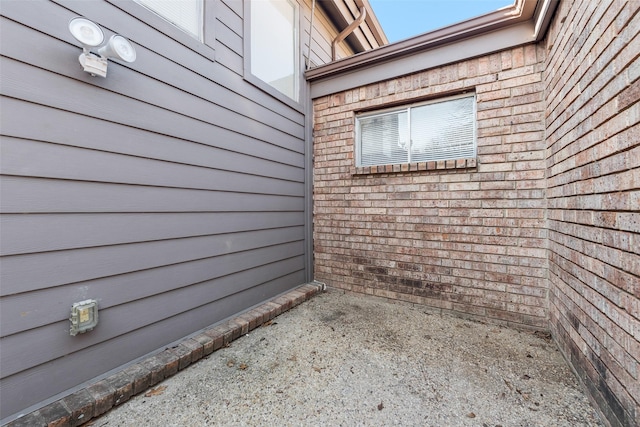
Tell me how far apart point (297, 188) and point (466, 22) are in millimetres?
2482

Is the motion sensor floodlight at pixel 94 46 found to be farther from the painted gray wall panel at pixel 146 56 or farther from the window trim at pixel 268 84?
the window trim at pixel 268 84

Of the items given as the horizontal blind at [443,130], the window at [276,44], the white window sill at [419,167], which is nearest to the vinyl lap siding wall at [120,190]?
the window at [276,44]

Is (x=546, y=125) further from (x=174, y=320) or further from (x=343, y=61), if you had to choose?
(x=174, y=320)

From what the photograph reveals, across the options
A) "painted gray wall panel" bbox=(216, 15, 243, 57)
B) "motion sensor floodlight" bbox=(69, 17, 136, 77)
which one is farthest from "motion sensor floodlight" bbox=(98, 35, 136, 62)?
"painted gray wall panel" bbox=(216, 15, 243, 57)

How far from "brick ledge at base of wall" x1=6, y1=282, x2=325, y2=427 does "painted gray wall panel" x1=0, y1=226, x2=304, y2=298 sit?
64cm

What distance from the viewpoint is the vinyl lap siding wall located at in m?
1.36

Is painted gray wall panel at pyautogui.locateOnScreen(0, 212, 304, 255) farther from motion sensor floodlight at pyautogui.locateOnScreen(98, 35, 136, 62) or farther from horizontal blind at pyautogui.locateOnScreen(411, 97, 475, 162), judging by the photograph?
horizontal blind at pyautogui.locateOnScreen(411, 97, 475, 162)

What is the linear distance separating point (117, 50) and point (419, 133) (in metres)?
2.78

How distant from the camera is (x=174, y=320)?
6.75 feet

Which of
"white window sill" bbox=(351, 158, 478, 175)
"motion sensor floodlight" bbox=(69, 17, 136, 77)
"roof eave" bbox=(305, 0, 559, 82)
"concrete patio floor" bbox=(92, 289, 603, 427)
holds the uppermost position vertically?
"roof eave" bbox=(305, 0, 559, 82)

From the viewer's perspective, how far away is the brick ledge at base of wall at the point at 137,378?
136cm

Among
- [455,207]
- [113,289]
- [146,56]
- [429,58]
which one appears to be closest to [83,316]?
[113,289]

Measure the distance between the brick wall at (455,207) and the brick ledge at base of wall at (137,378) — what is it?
58.1 inches

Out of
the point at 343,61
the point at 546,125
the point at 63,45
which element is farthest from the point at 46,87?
the point at 546,125
